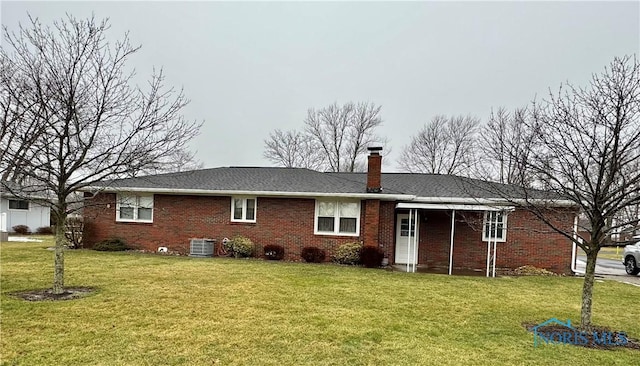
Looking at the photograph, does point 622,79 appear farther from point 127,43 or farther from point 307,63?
point 307,63

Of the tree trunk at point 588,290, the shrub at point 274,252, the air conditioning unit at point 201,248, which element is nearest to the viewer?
the tree trunk at point 588,290

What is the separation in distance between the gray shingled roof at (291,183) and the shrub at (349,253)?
1872 mm

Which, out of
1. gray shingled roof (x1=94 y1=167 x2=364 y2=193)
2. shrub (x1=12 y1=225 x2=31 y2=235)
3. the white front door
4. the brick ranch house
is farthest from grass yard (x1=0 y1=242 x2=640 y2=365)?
shrub (x1=12 y1=225 x2=31 y2=235)

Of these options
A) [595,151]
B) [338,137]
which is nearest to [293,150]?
[338,137]

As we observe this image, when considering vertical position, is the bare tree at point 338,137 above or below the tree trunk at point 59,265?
above

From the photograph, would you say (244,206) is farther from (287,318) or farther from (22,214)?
(22,214)

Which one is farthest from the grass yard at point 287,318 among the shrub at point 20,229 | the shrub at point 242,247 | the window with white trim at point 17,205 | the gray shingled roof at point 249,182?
the window with white trim at point 17,205

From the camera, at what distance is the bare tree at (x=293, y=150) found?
136 ft

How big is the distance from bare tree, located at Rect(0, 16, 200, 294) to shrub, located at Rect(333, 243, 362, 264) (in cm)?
739

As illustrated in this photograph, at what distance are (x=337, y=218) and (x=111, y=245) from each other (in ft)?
28.8

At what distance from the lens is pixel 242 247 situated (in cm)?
1496

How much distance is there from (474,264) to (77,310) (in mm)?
12479

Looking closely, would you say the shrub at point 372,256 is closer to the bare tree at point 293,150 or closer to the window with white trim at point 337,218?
the window with white trim at point 337,218

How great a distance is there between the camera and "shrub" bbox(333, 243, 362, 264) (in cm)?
1404
